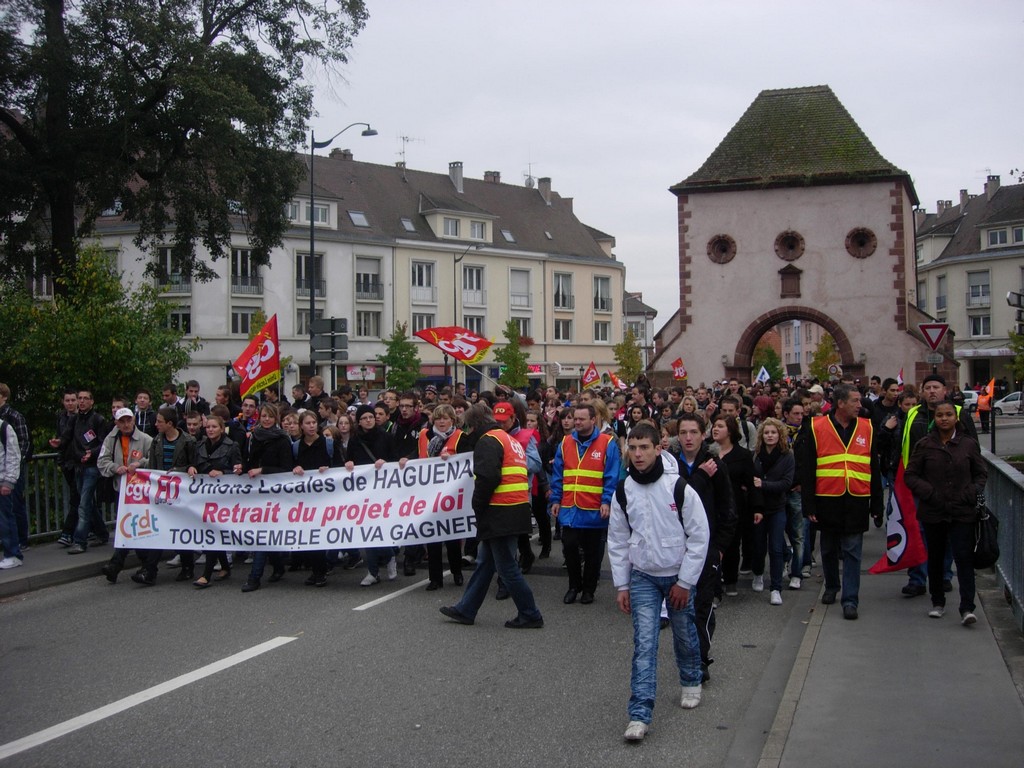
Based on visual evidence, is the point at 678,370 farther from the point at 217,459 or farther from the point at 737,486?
the point at 737,486

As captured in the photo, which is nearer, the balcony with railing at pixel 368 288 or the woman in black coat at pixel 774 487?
the woman in black coat at pixel 774 487

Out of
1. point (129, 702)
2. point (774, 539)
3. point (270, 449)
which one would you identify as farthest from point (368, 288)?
point (129, 702)

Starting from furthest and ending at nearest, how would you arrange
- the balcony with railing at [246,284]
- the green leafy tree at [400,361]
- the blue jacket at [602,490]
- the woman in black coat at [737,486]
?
the green leafy tree at [400,361]
the balcony with railing at [246,284]
the blue jacket at [602,490]
the woman in black coat at [737,486]

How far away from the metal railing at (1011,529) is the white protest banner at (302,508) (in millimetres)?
4830

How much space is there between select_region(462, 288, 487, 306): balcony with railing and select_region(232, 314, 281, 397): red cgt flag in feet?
158

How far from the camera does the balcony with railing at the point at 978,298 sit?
75.1 m

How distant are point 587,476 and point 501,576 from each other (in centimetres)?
145

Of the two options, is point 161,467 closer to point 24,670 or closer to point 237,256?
point 24,670

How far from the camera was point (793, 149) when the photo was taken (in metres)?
40.4

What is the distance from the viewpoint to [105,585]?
1096cm

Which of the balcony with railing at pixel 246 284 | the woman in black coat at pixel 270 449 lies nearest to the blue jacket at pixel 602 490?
the woman in black coat at pixel 270 449

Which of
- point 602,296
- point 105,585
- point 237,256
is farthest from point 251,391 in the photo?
point 602,296

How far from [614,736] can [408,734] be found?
1171mm

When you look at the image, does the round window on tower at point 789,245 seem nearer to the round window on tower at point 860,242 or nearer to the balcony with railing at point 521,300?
the round window on tower at point 860,242
